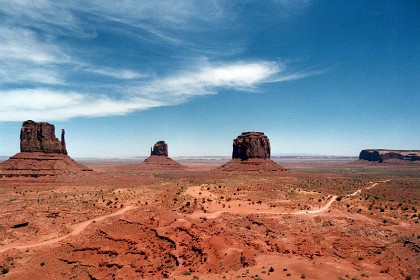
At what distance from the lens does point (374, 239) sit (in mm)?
30375

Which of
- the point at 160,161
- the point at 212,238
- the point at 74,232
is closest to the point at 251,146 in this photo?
the point at 160,161

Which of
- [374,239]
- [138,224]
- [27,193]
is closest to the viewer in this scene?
[374,239]

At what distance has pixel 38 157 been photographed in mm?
84875

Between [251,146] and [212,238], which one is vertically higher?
[251,146]

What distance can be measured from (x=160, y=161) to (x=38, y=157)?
9203cm

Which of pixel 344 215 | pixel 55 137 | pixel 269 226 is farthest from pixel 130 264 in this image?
pixel 55 137

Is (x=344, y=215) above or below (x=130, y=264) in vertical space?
above

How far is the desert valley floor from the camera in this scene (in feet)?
82.1

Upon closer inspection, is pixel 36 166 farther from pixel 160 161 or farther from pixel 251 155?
pixel 160 161

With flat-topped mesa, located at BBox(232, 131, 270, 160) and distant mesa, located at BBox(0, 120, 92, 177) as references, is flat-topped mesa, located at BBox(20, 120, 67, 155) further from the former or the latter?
flat-topped mesa, located at BBox(232, 131, 270, 160)

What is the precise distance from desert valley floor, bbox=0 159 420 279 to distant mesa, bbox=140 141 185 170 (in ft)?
374

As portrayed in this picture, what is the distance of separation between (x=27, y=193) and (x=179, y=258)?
50876 millimetres

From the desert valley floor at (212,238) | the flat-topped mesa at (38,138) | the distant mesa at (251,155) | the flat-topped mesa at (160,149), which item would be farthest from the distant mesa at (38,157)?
the flat-topped mesa at (160,149)

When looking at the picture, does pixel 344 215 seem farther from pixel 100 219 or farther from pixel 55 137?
pixel 55 137
